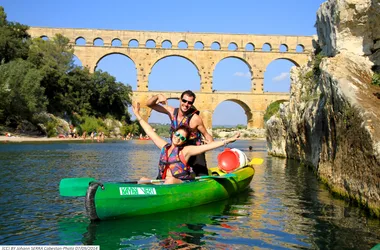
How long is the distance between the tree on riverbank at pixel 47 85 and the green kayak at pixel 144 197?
23.8 meters

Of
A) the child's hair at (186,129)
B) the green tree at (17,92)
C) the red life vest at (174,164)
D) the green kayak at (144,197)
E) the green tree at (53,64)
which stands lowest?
the green kayak at (144,197)

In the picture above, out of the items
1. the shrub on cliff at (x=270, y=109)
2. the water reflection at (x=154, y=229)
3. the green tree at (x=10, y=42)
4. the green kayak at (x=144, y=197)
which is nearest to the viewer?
the water reflection at (x=154, y=229)

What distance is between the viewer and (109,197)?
20.5 feet

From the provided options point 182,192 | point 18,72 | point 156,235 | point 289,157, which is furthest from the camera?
point 18,72

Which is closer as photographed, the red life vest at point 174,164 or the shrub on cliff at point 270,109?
the red life vest at point 174,164

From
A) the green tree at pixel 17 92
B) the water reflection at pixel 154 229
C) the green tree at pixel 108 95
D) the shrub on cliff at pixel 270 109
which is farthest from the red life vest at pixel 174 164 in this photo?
the shrub on cliff at pixel 270 109

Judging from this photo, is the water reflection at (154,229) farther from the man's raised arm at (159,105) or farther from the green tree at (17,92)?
the green tree at (17,92)

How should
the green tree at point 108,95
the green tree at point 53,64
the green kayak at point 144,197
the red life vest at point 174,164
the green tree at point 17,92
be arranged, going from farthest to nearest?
the green tree at point 108,95, the green tree at point 53,64, the green tree at point 17,92, the red life vest at point 174,164, the green kayak at point 144,197

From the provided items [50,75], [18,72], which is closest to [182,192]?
[18,72]

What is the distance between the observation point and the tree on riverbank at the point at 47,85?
3022cm

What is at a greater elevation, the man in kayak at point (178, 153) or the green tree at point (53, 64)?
the green tree at point (53, 64)

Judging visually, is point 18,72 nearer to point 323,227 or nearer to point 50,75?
point 50,75

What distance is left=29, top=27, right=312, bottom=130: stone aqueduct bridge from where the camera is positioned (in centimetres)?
5388

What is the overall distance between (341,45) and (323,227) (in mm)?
5151
